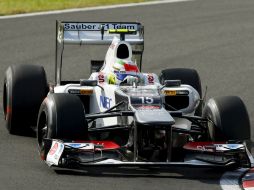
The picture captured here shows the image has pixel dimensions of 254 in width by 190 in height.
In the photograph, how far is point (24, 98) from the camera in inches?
580

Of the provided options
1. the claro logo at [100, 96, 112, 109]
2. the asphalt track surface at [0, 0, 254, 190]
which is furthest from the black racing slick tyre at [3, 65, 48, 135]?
the claro logo at [100, 96, 112, 109]

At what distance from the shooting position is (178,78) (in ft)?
50.6

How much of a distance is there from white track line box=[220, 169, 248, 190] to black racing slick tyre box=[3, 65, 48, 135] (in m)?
3.15

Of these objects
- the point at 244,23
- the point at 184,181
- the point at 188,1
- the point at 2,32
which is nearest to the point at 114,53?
the point at 184,181

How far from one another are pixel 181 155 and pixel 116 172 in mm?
Answer: 811

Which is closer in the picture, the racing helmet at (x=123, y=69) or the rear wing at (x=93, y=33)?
the racing helmet at (x=123, y=69)

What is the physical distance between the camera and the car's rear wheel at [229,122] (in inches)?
515

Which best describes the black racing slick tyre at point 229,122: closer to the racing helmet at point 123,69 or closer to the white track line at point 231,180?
the white track line at point 231,180

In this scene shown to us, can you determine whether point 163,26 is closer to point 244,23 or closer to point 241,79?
point 244,23

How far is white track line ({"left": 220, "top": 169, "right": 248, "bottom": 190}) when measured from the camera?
11.9 meters

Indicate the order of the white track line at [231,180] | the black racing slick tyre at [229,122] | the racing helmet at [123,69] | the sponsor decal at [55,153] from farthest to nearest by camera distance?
1. the racing helmet at [123,69]
2. the black racing slick tyre at [229,122]
3. the sponsor decal at [55,153]
4. the white track line at [231,180]

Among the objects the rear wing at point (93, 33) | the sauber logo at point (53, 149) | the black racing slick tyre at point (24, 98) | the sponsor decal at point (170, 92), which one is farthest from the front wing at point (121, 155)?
the rear wing at point (93, 33)

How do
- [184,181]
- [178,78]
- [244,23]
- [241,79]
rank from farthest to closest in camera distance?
[244,23]
[241,79]
[178,78]
[184,181]

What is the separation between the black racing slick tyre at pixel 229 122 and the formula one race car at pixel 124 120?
1cm
